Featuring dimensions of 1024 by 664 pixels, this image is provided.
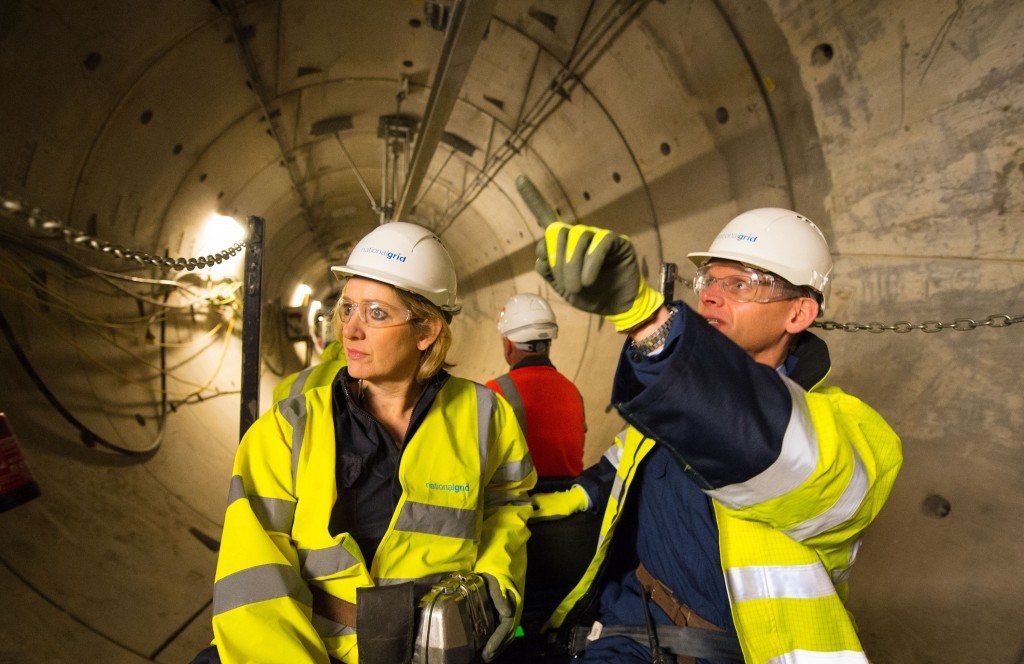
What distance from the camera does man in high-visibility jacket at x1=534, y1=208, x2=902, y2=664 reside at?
1169 mm

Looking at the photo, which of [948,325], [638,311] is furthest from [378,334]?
[948,325]

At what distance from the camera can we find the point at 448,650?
1.54m

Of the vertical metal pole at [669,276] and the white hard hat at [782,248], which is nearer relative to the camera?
the white hard hat at [782,248]

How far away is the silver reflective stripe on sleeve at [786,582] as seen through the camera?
56.2 inches

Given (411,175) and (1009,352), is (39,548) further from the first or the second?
(1009,352)

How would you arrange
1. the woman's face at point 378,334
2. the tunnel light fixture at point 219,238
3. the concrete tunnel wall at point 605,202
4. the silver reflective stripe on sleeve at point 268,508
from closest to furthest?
the silver reflective stripe on sleeve at point 268,508 → the woman's face at point 378,334 → the concrete tunnel wall at point 605,202 → the tunnel light fixture at point 219,238

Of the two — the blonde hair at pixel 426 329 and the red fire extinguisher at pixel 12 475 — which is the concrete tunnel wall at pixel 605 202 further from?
the blonde hair at pixel 426 329

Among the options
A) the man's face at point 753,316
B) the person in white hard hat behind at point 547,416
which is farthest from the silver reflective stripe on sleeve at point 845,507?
the person in white hard hat behind at point 547,416

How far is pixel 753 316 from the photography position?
1764 millimetres

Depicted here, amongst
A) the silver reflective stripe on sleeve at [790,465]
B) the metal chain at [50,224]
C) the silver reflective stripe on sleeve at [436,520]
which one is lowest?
the silver reflective stripe on sleeve at [436,520]

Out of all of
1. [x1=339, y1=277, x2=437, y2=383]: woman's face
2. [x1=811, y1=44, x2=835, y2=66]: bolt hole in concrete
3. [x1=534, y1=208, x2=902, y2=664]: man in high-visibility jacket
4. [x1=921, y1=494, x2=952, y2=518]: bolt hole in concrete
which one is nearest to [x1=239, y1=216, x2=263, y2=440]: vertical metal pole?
[x1=339, y1=277, x2=437, y2=383]: woman's face

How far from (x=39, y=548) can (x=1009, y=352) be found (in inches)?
182

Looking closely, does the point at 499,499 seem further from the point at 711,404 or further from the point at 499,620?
the point at 711,404

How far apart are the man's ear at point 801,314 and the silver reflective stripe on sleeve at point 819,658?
0.93 m
